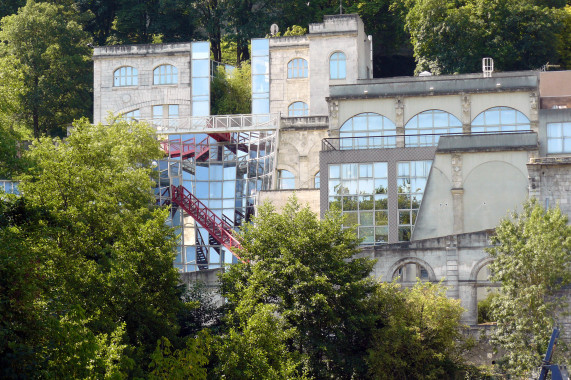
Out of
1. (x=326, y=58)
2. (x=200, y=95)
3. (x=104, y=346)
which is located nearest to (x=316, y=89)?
(x=326, y=58)

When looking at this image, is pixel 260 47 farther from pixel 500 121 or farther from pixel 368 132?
pixel 500 121

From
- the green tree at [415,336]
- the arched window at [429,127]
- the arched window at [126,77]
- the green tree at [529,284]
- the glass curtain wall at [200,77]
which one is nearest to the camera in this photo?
the green tree at [415,336]

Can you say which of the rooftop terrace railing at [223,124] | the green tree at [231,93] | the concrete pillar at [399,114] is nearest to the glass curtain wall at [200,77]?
the green tree at [231,93]

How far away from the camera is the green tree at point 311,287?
178 ft

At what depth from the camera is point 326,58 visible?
81.5 m

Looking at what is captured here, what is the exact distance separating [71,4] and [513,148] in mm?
41318

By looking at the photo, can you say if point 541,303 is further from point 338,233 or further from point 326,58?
point 326,58

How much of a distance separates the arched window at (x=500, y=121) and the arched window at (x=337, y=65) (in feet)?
43.3

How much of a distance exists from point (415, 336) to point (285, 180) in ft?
75.9

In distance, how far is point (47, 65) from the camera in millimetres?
88000

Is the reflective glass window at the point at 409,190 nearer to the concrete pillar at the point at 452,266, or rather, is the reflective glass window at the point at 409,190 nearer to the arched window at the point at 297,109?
the concrete pillar at the point at 452,266

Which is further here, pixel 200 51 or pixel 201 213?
pixel 200 51

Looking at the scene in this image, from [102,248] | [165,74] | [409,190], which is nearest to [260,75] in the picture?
[165,74]

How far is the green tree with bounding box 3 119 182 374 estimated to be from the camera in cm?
4525
